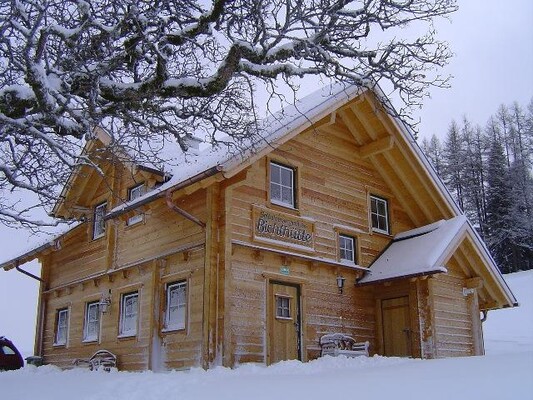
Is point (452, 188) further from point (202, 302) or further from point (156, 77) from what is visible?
point (156, 77)

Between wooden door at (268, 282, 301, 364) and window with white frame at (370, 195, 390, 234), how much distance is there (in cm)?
410

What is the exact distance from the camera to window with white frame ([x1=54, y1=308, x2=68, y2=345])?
59.4 ft

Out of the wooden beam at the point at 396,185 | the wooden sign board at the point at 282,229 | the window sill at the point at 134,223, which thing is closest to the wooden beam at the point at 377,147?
the wooden beam at the point at 396,185

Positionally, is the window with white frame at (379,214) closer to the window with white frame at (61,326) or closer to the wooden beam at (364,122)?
the wooden beam at (364,122)

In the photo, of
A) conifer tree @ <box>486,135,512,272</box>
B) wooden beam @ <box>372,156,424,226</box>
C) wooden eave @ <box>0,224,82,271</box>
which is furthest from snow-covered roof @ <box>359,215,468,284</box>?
conifer tree @ <box>486,135,512,272</box>

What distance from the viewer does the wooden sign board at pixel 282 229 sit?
13.6 m

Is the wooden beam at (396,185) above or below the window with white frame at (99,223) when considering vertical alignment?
above

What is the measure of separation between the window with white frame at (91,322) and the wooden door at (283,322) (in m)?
5.56

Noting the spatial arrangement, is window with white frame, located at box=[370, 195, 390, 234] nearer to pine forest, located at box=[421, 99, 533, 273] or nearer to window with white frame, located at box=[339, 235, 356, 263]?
window with white frame, located at box=[339, 235, 356, 263]

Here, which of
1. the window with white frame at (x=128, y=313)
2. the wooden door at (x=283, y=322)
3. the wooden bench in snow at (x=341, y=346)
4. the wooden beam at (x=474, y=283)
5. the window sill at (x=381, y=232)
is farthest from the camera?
the window sill at (x=381, y=232)

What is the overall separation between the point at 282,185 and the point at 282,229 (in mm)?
1184

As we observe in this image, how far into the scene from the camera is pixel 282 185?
1468 cm

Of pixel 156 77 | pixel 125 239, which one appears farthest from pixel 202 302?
pixel 156 77

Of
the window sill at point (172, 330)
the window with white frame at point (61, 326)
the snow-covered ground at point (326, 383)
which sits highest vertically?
the window with white frame at point (61, 326)
